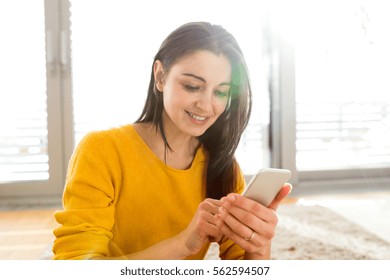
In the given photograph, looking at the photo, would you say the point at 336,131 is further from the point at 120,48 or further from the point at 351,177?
the point at 120,48

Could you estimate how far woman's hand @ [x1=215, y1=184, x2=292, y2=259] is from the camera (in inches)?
19.4

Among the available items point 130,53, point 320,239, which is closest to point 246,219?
point 130,53

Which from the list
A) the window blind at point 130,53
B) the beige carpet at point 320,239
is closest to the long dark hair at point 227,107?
the window blind at point 130,53

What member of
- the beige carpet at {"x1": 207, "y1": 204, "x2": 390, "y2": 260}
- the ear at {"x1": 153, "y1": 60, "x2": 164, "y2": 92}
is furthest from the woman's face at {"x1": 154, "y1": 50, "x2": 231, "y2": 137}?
the beige carpet at {"x1": 207, "y1": 204, "x2": 390, "y2": 260}

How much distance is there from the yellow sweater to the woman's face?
60mm

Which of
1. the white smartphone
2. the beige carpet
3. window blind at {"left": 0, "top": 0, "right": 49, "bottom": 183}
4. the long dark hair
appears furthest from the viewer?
the beige carpet

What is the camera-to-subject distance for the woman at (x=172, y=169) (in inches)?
21.7

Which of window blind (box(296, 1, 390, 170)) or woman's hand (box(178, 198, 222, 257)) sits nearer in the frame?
woman's hand (box(178, 198, 222, 257))

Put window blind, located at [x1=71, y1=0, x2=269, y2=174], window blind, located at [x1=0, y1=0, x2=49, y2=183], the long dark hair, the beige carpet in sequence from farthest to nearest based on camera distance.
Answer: the beige carpet, window blind, located at [x1=0, y1=0, x2=49, y2=183], window blind, located at [x1=71, y1=0, x2=269, y2=174], the long dark hair

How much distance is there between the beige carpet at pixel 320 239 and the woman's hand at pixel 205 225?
0.65 metres

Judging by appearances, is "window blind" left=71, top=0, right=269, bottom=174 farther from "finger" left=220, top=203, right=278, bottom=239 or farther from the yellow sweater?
"finger" left=220, top=203, right=278, bottom=239

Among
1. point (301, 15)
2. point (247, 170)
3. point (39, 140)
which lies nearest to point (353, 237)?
point (247, 170)

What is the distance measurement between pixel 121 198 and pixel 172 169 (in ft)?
0.26
